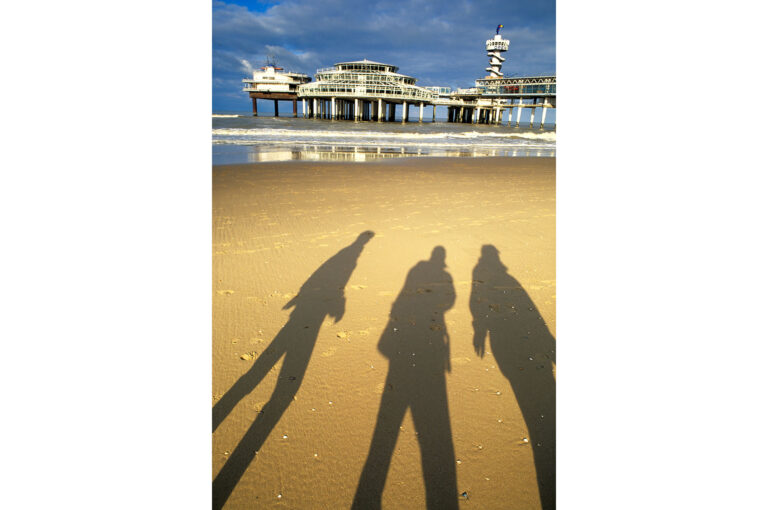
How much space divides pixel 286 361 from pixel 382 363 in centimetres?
86

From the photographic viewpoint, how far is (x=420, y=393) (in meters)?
2.87

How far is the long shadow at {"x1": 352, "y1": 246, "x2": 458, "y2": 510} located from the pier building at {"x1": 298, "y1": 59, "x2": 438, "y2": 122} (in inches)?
2524

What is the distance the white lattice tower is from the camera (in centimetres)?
9206

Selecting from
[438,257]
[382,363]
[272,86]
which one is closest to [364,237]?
[438,257]

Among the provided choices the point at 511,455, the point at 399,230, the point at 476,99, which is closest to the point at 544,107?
the point at 476,99

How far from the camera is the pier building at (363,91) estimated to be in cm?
6481

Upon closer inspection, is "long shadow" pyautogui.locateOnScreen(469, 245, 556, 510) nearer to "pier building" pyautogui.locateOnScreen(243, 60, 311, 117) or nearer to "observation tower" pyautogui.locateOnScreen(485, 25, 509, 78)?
"pier building" pyautogui.locateOnScreen(243, 60, 311, 117)

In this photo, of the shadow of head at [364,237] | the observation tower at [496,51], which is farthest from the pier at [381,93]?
the shadow of head at [364,237]
